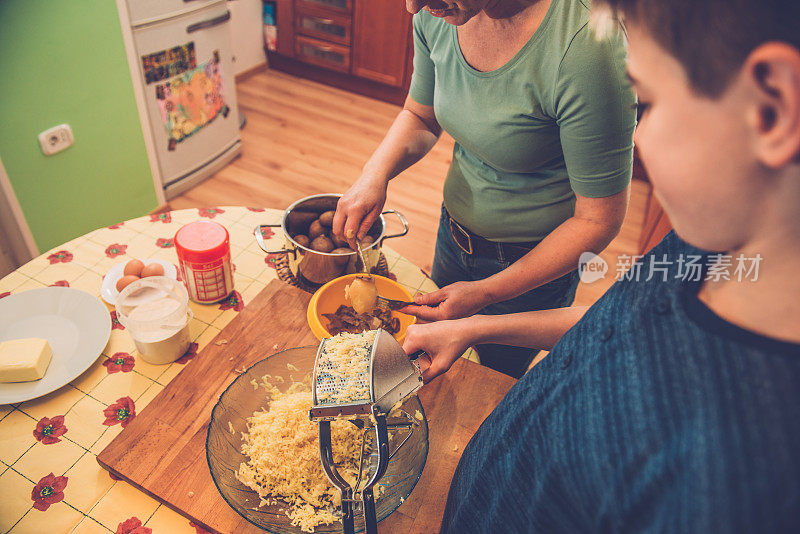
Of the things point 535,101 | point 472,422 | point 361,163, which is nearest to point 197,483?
point 472,422

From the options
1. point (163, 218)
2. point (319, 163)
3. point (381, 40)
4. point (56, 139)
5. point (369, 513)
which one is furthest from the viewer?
point (381, 40)

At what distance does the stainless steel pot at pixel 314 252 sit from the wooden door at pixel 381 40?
2.88 meters

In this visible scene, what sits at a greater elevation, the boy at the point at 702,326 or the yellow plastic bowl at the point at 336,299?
the boy at the point at 702,326

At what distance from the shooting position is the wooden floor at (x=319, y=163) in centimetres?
296

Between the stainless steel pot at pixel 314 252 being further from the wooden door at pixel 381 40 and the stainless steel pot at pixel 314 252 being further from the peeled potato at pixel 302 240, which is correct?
the wooden door at pixel 381 40

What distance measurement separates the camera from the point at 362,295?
1.07m

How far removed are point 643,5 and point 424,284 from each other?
956 millimetres

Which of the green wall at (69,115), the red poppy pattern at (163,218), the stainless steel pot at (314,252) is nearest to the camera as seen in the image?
the stainless steel pot at (314,252)

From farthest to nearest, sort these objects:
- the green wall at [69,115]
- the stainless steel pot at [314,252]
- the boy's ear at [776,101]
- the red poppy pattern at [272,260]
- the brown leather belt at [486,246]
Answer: the green wall at [69,115] < the red poppy pattern at [272,260] < the brown leather belt at [486,246] < the stainless steel pot at [314,252] < the boy's ear at [776,101]

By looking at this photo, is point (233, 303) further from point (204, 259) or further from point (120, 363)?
point (120, 363)

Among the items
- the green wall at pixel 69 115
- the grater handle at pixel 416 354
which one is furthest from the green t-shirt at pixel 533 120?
the green wall at pixel 69 115

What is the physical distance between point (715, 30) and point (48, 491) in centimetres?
108

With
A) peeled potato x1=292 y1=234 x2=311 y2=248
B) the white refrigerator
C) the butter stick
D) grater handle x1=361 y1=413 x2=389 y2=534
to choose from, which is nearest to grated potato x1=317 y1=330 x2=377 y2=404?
grater handle x1=361 y1=413 x2=389 y2=534

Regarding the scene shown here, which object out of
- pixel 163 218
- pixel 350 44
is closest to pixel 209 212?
pixel 163 218
